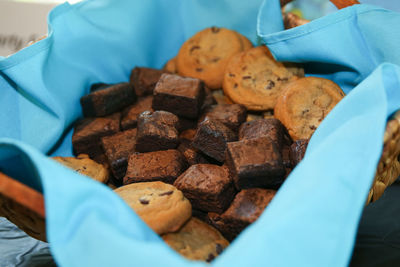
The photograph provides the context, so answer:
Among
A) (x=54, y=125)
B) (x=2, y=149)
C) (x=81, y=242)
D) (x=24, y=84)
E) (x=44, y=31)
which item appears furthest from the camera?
(x=44, y=31)

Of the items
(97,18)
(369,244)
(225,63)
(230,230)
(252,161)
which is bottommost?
(369,244)

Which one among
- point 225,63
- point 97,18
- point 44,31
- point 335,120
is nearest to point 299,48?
point 225,63

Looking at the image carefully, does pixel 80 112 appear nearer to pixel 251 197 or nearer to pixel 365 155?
pixel 251 197

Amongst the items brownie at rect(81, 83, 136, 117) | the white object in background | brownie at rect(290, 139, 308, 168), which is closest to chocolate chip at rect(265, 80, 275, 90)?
brownie at rect(290, 139, 308, 168)

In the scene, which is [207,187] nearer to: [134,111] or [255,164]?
[255,164]

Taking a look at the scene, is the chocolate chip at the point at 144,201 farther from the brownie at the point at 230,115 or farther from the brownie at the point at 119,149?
the brownie at the point at 230,115

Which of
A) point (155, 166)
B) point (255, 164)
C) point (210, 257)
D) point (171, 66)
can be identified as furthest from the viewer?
point (171, 66)

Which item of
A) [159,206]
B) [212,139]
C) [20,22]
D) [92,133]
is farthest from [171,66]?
[20,22]
